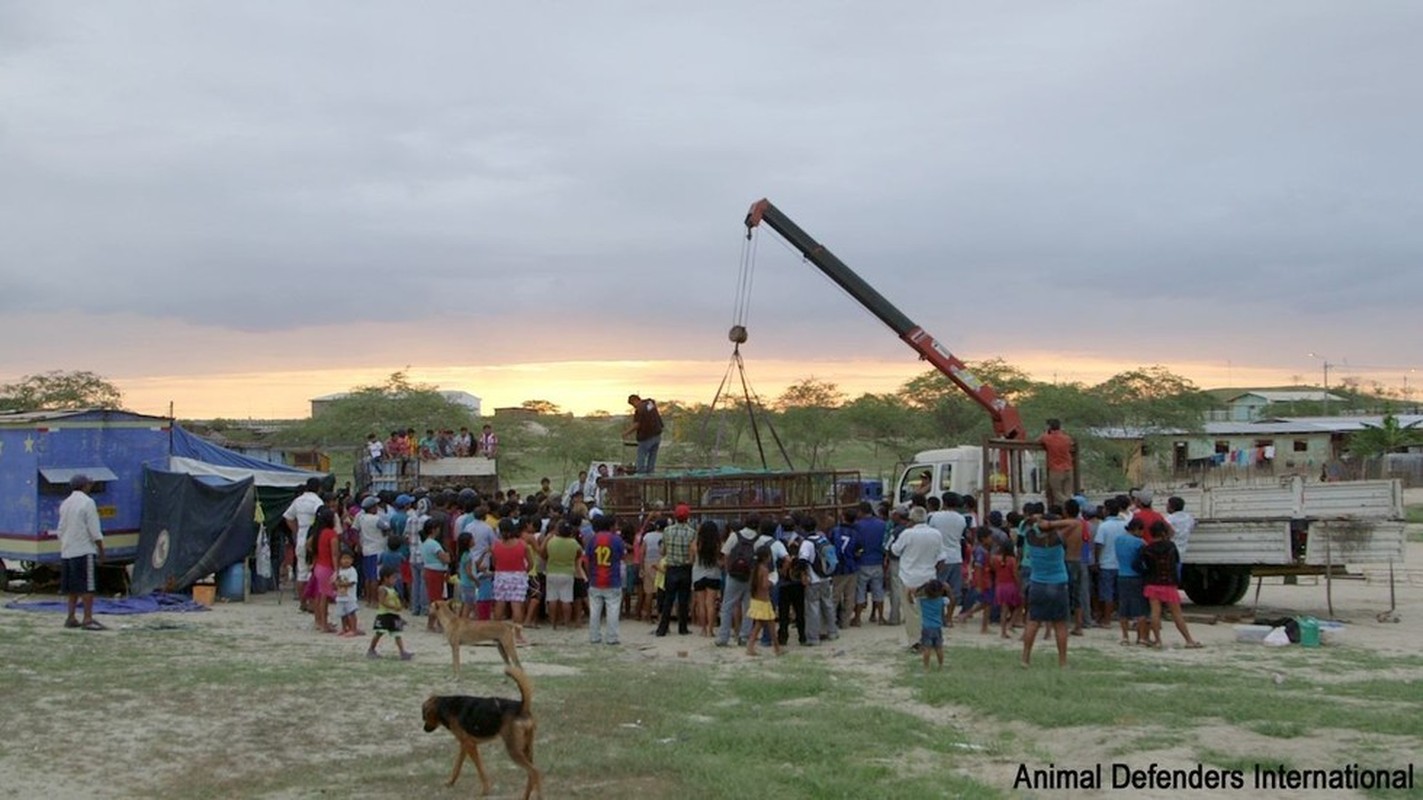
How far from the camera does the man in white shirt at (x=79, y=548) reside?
1507cm

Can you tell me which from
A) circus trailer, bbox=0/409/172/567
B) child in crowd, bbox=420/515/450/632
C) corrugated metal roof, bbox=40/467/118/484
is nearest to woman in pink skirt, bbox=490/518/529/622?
child in crowd, bbox=420/515/450/632

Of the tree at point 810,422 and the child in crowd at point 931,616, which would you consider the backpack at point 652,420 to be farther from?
the tree at point 810,422

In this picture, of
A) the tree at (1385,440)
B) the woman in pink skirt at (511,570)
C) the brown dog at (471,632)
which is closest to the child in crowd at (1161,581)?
the brown dog at (471,632)

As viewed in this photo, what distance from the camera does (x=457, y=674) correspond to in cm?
1250

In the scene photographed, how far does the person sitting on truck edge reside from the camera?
765 inches

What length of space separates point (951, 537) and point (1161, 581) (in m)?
2.57

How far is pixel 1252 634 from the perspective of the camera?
15.0m

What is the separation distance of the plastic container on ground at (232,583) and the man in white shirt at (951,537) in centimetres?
1068

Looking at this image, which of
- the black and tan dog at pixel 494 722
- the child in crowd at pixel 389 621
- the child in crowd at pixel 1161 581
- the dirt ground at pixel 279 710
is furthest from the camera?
the child in crowd at pixel 1161 581

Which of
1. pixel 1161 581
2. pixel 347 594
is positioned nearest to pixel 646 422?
pixel 347 594

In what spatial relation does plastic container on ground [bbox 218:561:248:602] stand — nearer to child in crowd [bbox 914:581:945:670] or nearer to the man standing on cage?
the man standing on cage

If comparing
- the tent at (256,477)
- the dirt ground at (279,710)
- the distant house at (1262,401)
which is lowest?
the dirt ground at (279,710)

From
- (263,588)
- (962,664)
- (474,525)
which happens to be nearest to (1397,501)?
(962,664)

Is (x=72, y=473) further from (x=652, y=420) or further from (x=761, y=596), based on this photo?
(x=761, y=596)
